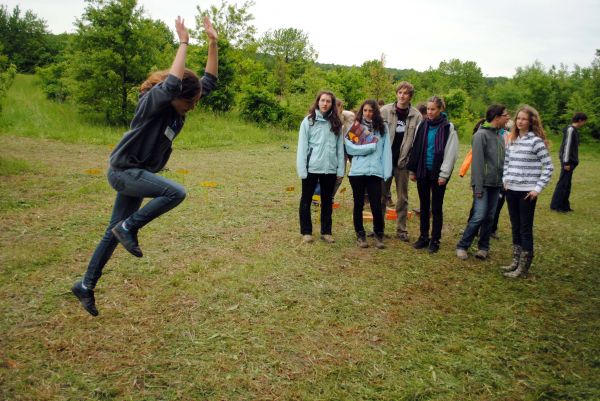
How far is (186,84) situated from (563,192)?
31.1 ft

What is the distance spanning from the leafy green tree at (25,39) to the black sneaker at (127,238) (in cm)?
3922

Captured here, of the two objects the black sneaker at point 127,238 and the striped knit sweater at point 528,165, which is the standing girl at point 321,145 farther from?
the black sneaker at point 127,238

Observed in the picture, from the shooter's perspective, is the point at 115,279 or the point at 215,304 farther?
the point at 115,279

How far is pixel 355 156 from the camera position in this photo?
6355 millimetres

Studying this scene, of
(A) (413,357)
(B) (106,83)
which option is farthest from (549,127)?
(A) (413,357)

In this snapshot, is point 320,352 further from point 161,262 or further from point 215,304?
point 161,262

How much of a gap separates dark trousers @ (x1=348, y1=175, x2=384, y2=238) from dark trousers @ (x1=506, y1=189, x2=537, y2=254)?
1.76m

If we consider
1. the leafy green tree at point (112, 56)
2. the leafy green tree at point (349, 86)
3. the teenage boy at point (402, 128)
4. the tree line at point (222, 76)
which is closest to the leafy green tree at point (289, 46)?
the tree line at point (222, 76)

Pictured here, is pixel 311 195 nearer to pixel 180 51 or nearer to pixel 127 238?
pixel 127 238

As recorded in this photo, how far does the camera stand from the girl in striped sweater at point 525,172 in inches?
214

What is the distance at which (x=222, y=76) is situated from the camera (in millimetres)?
22062

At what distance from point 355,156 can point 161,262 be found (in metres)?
3.08

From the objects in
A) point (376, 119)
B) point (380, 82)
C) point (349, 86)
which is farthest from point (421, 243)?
point (349, 86)

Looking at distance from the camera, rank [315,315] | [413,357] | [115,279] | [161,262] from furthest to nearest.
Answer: [161,262] < [115,279] < [315,315] < [413,357]
